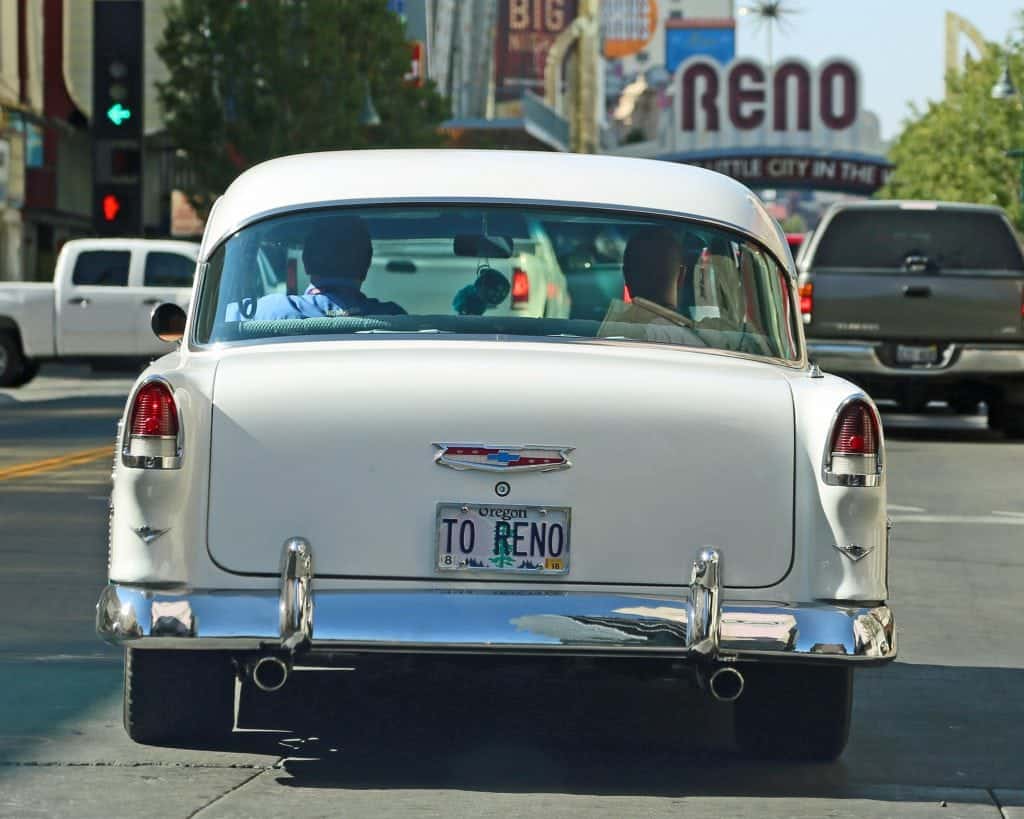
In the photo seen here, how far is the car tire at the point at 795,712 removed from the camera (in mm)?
6953

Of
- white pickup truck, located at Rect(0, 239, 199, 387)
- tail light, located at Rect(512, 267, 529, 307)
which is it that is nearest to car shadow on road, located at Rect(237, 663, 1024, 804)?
tail light, located at Rect(512, 267, 529, 307)

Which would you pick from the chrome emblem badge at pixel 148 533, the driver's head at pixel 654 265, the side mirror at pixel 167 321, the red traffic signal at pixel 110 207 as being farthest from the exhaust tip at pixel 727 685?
the red traffic signal at pixel 110 207

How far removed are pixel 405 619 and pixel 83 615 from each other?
395cm

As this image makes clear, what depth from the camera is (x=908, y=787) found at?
267 inches

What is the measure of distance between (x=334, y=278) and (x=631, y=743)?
63.3 inches

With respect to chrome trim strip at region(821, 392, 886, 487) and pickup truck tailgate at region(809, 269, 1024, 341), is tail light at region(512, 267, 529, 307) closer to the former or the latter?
chrome trim strip at region(821, 392, 886, 487)

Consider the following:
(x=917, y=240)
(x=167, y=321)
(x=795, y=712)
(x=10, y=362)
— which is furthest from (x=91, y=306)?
(x=795, y=712)

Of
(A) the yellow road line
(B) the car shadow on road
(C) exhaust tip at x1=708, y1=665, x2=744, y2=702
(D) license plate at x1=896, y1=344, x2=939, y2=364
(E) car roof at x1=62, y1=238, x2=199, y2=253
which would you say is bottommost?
(A) the yellow road line

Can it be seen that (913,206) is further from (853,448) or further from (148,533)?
(148,533)

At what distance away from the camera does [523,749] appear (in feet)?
23.8

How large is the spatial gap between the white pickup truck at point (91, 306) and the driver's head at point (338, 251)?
927 inches

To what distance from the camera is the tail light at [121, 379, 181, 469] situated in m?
6.49

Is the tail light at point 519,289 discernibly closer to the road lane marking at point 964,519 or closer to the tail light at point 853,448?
the tail light at point 853,448

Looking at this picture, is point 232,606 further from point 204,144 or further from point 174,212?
point 174,212
